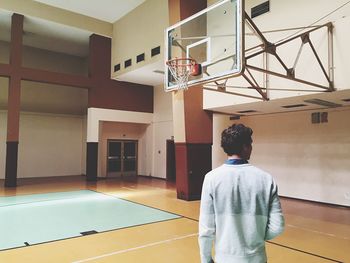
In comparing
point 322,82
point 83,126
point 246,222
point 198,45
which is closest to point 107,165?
point 83,126

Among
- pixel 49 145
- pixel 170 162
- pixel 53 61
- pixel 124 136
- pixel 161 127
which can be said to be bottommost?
pixel 170 162

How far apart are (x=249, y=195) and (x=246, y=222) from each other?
0.51 feet

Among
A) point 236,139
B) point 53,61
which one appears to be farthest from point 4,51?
point 236,139

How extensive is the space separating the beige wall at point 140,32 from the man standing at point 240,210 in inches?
339

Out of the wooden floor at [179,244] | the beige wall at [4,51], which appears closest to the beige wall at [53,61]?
the beige wall at [4,51]

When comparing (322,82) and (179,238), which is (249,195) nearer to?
(179,238)

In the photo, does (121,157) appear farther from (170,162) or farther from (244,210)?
(244,210)

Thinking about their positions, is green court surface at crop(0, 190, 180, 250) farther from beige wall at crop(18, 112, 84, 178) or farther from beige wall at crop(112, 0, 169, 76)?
beige wall at crop(18, 112, 84, 178)

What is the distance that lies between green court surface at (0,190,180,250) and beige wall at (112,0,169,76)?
5147mm

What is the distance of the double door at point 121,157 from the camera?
13688mm

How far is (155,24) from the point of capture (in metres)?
10.3

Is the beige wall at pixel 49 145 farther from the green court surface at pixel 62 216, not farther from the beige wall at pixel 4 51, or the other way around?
the green court surface at pixel 62 216

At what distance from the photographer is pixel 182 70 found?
585 centimetres

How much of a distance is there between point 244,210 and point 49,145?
13652mm
